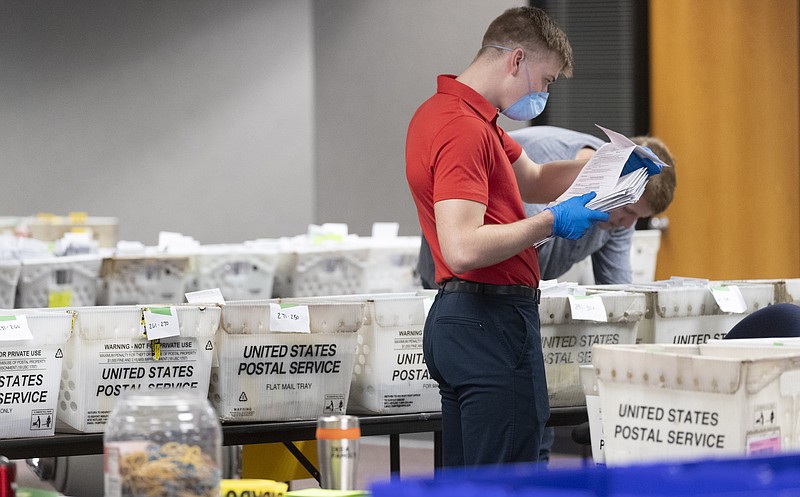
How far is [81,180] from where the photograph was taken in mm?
8812

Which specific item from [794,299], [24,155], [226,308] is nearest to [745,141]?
[794,299]

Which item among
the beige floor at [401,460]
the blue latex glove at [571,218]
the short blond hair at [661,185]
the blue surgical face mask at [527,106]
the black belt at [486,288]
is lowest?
the beige floor at [401,460]

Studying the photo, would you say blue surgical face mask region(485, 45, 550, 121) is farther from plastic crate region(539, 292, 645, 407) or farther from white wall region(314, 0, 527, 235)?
white wall region(314, 0, 527, 235)

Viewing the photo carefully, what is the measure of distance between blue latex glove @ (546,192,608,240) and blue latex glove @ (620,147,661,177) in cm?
18

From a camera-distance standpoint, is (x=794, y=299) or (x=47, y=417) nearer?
(x=47, y=417)

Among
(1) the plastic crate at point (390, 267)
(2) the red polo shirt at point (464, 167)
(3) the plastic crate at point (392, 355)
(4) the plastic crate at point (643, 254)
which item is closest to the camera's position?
(2) the red polo shirt at point (464, 167)

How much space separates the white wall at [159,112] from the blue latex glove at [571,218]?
245 inches

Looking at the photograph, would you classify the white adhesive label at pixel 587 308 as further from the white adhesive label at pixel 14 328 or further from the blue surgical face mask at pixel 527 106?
the white adhesive label at pixel 14 328

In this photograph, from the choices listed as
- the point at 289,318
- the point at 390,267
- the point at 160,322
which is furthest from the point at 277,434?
the point at 390,267

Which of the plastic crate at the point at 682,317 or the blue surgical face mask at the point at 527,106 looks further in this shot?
the plastic crate at the point at 682,317

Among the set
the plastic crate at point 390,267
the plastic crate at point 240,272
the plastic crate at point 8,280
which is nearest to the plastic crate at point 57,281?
the plastic crate at point 8,280

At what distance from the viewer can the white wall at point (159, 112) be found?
28.1ft

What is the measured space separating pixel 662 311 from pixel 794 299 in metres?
0.41

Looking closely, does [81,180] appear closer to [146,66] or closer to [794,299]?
[146,66]
